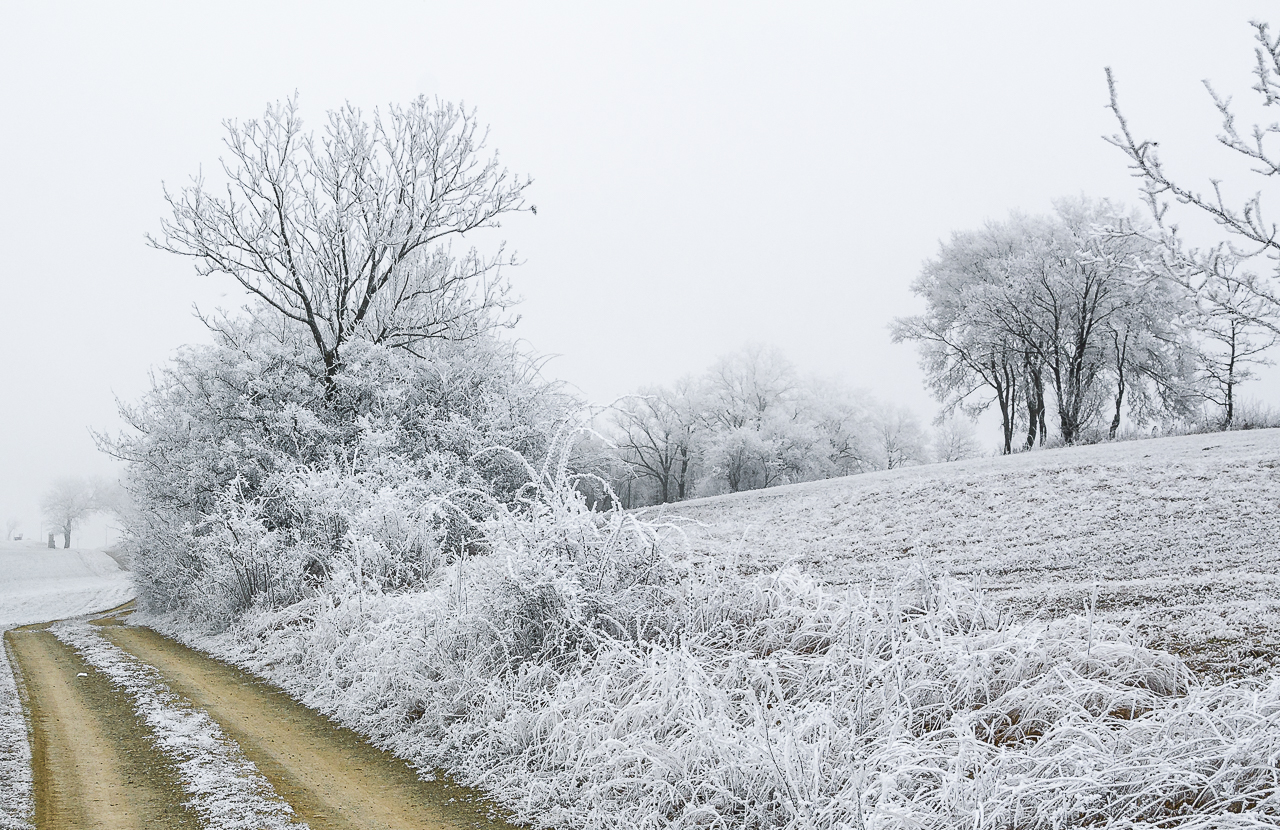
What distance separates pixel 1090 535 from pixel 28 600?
30082mm

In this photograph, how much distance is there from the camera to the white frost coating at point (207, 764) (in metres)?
3.65

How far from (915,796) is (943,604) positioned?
1.94m

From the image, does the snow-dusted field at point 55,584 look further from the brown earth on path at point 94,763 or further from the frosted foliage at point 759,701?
the frosted foliage at point 759,701

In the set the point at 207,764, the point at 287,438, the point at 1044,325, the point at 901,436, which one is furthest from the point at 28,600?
the point at 901,436

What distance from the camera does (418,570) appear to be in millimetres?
8555

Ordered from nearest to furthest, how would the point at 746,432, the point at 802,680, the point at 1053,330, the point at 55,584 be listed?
the point at 802,680
the point at 1053,330
the point at 55,584
the point at 746,432

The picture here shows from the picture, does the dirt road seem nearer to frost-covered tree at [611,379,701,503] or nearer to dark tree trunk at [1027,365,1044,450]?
dark tree trunk at [1027,365,1044,450]

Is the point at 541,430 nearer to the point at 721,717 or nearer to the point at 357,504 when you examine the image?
the point at 357,504

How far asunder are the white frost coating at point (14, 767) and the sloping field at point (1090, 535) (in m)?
4.21

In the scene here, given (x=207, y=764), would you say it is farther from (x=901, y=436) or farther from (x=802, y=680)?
(x=901, y=436)

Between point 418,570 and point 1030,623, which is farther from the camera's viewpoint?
point 418,570

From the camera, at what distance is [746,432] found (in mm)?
37344

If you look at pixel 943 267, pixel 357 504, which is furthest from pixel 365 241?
pixel 943 267

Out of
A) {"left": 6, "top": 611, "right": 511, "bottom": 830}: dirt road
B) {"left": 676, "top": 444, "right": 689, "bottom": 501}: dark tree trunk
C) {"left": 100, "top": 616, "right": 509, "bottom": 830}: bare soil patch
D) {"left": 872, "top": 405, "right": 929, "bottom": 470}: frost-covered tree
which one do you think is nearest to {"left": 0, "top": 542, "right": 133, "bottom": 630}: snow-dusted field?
{"left": 6, "top": 611, "right": 511, "bottom": 830}: dirt road
